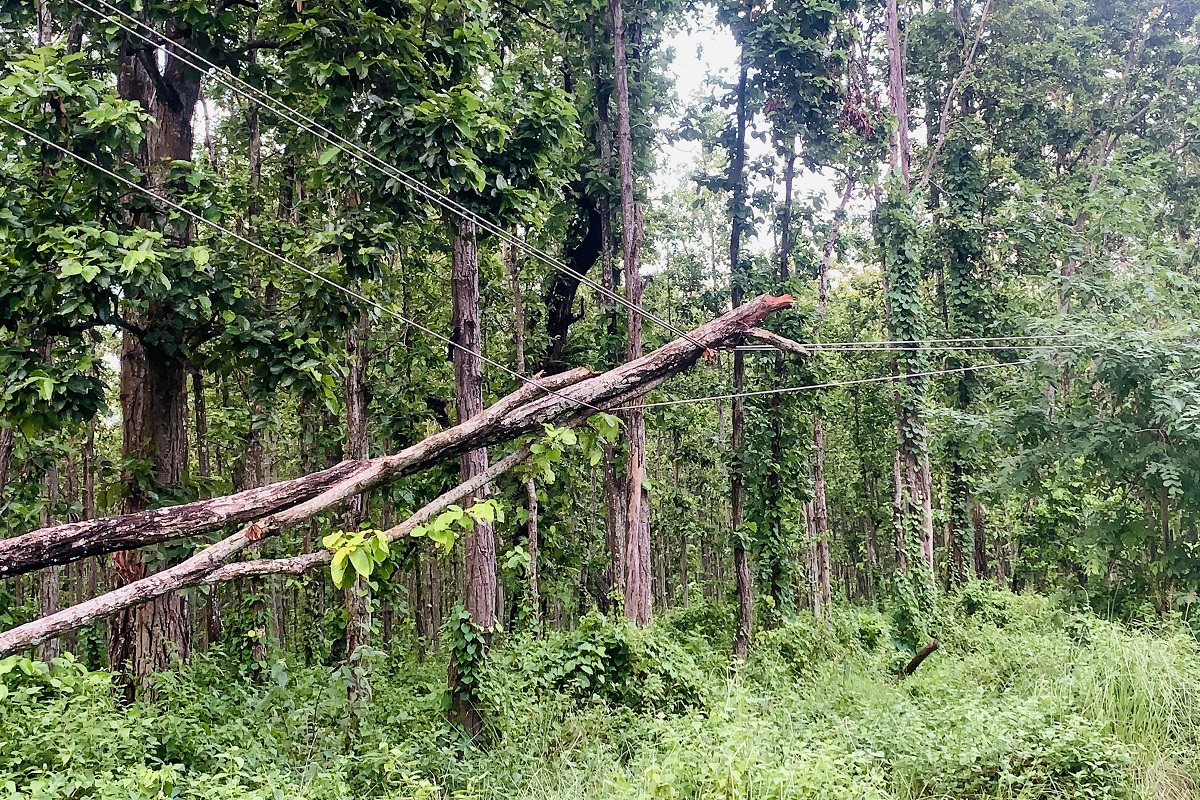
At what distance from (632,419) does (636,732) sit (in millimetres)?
3785

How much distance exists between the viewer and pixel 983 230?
47.3 feet

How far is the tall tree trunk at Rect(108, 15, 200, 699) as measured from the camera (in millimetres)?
6184

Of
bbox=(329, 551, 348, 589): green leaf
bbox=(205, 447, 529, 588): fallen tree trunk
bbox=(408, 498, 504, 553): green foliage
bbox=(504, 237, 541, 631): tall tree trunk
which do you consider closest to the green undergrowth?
bbox=(205, 447, 529, 588): fallen tree trunk

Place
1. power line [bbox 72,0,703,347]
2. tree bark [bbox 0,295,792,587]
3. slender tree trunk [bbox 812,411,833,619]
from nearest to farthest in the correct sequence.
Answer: tree bark [bbox 0,295,792,587] → power line [bbox 72,0,703,347] → slender tree trunk [bbox 812,411,833,619]

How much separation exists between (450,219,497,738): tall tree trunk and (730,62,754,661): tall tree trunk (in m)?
5.81

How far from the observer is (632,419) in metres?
9.15

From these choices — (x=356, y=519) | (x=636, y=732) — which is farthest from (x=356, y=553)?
(x=356, y=519)

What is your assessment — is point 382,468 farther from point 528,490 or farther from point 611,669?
point 528,490

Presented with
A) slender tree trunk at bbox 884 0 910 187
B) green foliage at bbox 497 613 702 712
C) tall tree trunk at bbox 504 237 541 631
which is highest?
slender tree trunk at bbox 884 0 910 187

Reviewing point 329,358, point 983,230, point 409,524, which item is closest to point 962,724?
point 409,524

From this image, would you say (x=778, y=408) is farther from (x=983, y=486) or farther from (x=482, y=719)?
(x=482, y=719)

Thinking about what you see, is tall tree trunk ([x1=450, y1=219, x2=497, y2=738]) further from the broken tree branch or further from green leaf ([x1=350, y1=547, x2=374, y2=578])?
green leaf ([x1=350, y1=547, x2=374, y2=578])

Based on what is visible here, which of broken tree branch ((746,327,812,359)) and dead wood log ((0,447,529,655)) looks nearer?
dead wood log ((0,447,529,655))

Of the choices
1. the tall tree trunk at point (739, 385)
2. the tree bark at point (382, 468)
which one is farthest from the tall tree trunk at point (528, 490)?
the tree bark at point (382, 468)
